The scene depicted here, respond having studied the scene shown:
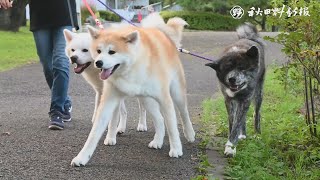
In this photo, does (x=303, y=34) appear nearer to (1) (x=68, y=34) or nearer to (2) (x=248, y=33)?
(2) (x=248, y=33)

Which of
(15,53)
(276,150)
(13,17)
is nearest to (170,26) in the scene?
(276,150)

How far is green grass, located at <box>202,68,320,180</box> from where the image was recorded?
378 centimetres

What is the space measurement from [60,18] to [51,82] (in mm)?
838

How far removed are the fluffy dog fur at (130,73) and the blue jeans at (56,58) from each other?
1.14m

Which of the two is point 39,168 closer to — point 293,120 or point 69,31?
point 69,31

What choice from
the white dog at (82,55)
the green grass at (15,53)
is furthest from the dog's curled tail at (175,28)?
the green grass at (15,53)

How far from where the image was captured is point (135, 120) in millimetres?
6191

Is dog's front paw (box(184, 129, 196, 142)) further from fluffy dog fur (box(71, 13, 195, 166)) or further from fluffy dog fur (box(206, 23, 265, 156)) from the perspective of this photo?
fluffy dog fur (box(206, 23, 265, 156))

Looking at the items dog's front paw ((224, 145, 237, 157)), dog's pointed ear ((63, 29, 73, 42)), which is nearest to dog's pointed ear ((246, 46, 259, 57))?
dog's front paw ((224, 145, 237, 157))

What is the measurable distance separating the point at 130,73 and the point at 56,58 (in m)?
1.54

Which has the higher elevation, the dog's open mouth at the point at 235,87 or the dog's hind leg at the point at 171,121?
the dog's open mouth at the point at 235,87

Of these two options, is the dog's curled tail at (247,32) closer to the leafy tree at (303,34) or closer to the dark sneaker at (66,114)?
the leafy tree at (303,34)

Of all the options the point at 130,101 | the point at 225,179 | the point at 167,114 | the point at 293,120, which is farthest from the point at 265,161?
the point at 130,101

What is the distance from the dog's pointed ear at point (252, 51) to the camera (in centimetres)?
432
